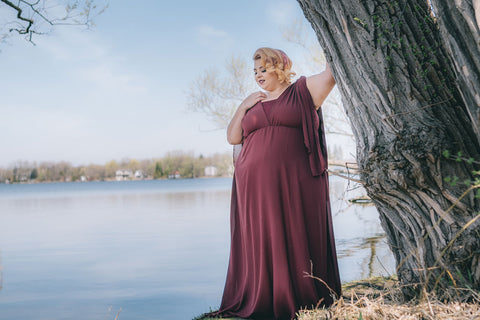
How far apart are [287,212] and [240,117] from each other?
0.88 m

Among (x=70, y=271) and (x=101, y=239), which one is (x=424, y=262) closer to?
(x=70, y=271)

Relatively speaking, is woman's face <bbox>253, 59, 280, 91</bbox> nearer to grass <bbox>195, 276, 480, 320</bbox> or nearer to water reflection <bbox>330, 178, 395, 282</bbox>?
water reflection <bbox>330, 178, 395, 282</bbox>

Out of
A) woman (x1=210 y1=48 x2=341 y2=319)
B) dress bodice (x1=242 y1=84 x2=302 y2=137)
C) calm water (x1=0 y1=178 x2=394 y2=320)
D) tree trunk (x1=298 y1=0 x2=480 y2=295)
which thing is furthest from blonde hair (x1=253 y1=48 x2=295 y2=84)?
calm water (x1=0 y1=178 x2=394 y2=320)

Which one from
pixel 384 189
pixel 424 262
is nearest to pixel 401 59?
pixel 384 189

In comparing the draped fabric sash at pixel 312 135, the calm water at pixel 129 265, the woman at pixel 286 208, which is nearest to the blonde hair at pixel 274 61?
the woman at pixel 286 208

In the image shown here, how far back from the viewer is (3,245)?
12.1 metres

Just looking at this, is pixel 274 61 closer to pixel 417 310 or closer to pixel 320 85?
pixel 320 85

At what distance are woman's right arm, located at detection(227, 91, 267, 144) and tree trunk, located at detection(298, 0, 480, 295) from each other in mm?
1136

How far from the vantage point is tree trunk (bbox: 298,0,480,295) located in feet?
7.05

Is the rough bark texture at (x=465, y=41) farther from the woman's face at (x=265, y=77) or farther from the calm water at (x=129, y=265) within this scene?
the woman's face at (x=265, y=77)

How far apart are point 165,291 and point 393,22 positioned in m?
5.33

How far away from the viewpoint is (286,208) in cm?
321

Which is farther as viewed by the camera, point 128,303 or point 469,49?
point 128,303

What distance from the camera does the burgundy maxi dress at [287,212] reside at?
3158mm
